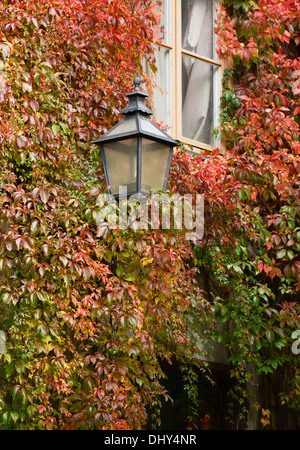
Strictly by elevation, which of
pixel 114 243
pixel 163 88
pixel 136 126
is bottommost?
pixel 114 243


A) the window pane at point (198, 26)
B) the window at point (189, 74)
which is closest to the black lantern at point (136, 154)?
the window at point (189, 74)

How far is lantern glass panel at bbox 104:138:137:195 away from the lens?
3887mm

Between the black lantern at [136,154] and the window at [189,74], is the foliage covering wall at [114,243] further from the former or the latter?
the black lantern at [136,154]

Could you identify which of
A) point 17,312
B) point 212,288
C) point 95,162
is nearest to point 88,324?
point 17,312

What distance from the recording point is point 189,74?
6.22m

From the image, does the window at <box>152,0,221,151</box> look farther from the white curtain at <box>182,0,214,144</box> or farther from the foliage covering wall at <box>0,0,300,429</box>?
the foliage covering wall at <box>0,0,300,429</box>

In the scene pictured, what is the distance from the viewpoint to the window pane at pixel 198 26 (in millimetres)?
6230

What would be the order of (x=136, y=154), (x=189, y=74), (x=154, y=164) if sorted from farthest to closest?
(x=189, y=74)
(x=154, y=164)
(x=136, y=154)

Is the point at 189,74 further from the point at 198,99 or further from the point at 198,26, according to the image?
the point at 198,26

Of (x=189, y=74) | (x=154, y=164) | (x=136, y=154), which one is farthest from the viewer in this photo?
(x=189, y=74)

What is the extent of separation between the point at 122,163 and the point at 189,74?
251 cm

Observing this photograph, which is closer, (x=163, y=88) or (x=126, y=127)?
(x=126, y=127)

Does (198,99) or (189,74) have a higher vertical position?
(189,74)

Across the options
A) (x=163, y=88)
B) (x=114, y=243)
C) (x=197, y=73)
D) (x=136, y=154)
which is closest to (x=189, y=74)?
(x=197, y=73)
